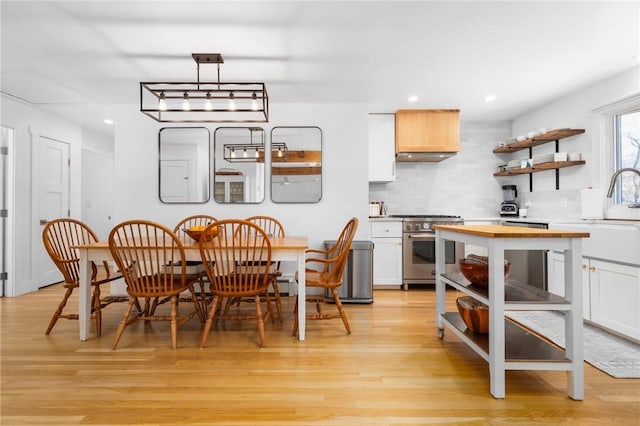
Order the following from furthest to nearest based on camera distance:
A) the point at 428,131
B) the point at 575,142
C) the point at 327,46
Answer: the point at 428,131 < the point at 575,142 < the point at 327,46

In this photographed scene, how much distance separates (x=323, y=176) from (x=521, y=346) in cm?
277

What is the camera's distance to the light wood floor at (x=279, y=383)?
62.4 inches

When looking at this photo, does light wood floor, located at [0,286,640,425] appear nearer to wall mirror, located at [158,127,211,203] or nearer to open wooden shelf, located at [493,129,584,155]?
wall mirror, located at [158,127,211,203]

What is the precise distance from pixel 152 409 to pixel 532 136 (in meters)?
4.65

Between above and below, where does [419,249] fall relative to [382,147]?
below

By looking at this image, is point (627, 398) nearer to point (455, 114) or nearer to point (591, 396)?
point (591, 396)

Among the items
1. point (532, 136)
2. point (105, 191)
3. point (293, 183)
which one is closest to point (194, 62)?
point (293, 183)

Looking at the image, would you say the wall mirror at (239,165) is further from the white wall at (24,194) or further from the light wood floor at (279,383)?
the white wall at (24,194)

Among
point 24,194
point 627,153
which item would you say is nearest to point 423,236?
point 627,153

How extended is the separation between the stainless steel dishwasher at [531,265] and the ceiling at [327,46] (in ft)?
5.36

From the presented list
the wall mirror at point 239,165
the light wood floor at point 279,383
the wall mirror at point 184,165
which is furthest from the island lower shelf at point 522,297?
the wall mirror at point 184,165

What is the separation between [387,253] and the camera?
4316 millimetres

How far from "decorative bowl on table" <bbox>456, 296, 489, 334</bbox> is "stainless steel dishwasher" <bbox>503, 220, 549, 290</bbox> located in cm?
176

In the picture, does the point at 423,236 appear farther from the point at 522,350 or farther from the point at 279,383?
the point at 279,383
